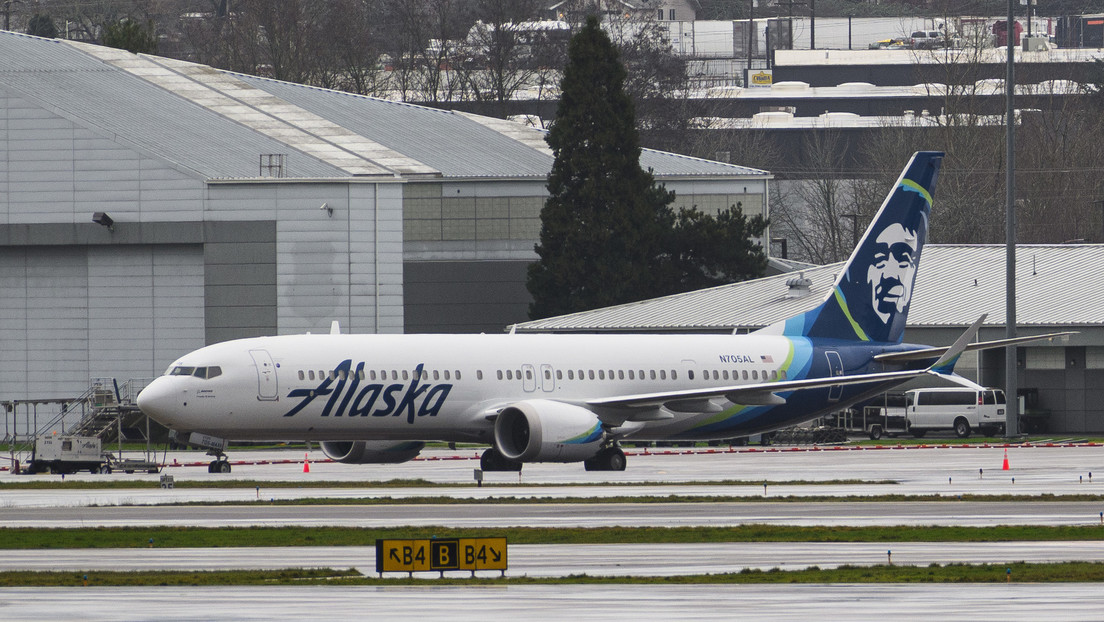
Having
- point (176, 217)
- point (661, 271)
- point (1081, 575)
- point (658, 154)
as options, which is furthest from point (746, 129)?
point (1081, 575)

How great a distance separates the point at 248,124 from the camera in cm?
8231

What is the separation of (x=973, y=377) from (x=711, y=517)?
1742 inches

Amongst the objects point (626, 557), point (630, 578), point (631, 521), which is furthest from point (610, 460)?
point (630, 578)

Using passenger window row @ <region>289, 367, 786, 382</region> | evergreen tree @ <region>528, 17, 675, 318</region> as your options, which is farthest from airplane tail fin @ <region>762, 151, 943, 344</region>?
evergreen tree @ <region>528, 17, 675, 318</region>

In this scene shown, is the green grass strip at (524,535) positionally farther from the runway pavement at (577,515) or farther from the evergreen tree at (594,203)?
the evergreen tree at (594,203)

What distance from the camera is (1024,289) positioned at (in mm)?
77250

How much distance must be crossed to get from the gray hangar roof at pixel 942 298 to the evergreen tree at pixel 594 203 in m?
2.52

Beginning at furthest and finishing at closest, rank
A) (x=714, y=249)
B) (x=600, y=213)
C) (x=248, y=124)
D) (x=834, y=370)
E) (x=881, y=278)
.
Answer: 1. (x=714, y=249)
2. (x=248, y=124)
3. (x=600, y=213)
4. (x=881, y=278)
5. (x=834, y=370)

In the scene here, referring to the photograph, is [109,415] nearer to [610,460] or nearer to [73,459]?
[73,459]

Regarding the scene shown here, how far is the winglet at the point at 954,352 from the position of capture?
161ft

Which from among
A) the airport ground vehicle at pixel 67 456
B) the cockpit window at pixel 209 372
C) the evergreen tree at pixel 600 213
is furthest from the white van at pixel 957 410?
the cockpit window at pixel 209 372

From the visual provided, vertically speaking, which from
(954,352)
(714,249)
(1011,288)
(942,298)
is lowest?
(954,352)

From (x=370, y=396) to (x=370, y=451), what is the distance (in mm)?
3742

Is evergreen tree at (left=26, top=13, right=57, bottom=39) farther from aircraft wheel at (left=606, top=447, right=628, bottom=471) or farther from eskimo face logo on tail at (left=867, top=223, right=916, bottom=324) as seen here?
aircraft wheel at (left=606, top=447, right=628, bottom=471)
